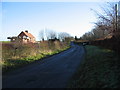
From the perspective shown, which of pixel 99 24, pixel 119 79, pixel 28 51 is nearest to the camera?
pixel 119 79

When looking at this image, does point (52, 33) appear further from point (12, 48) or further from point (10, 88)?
point (10, 88)

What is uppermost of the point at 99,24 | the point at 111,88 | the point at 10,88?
the point at 99,24

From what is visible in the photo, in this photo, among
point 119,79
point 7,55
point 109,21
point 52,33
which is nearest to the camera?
point 119,79

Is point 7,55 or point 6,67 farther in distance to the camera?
point 7,55

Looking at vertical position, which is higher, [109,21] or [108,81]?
[109,21]

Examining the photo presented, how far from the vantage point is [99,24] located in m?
26.6

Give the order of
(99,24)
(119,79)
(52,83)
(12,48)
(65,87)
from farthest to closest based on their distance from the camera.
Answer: (99,24), (12,48), (52,83), (65,87), (119,79)

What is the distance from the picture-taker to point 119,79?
6.25m

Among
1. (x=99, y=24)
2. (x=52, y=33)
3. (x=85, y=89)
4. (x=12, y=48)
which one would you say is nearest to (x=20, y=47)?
(x=12, y=48)

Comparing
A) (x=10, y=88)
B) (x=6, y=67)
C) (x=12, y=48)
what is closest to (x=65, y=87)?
(x=10, y=88)

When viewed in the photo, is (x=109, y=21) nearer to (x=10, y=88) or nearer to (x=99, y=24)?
(x=99, y=24)

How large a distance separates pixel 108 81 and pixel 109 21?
784 inches

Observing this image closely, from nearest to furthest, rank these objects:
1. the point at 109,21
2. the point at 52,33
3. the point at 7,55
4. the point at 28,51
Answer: the point at 7,55 → the point at 28,51 → the point at 109,21 → the point at 52,33

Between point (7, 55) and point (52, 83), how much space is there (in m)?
11.7
